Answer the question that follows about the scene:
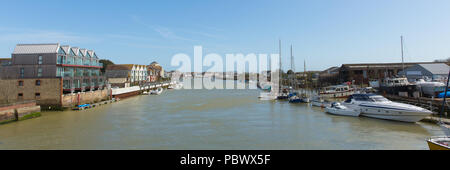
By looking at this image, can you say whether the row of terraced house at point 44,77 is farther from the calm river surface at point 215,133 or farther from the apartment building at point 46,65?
the calm river surface at point 215,133

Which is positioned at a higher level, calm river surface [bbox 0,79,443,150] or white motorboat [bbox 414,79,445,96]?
white motorboat [bbox 414,79,445,96]

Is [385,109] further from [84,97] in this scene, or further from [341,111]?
[84,97]

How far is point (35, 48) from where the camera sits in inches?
1399

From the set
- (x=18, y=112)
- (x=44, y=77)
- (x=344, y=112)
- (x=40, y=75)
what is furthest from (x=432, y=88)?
(x=40, y=75)

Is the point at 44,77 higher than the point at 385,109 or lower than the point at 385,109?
higher

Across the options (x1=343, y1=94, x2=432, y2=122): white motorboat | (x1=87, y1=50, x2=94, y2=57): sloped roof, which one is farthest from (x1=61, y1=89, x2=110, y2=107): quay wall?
(x1=343, y1=94, x2=432, y2=122): white motorboat

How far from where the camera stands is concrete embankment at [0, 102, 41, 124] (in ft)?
78.7

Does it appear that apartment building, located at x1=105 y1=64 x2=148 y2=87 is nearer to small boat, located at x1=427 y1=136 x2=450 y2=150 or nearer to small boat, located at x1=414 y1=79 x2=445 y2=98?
small boat, located at x1=414 y1=79 x2=445 y2=98

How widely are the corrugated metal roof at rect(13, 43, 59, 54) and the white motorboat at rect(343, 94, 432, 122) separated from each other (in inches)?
1590

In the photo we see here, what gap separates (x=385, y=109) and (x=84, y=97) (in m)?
40.4

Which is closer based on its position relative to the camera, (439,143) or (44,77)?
(439,143)

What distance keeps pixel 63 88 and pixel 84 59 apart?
9.68m

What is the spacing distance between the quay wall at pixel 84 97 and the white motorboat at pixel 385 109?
36886 millimetres
